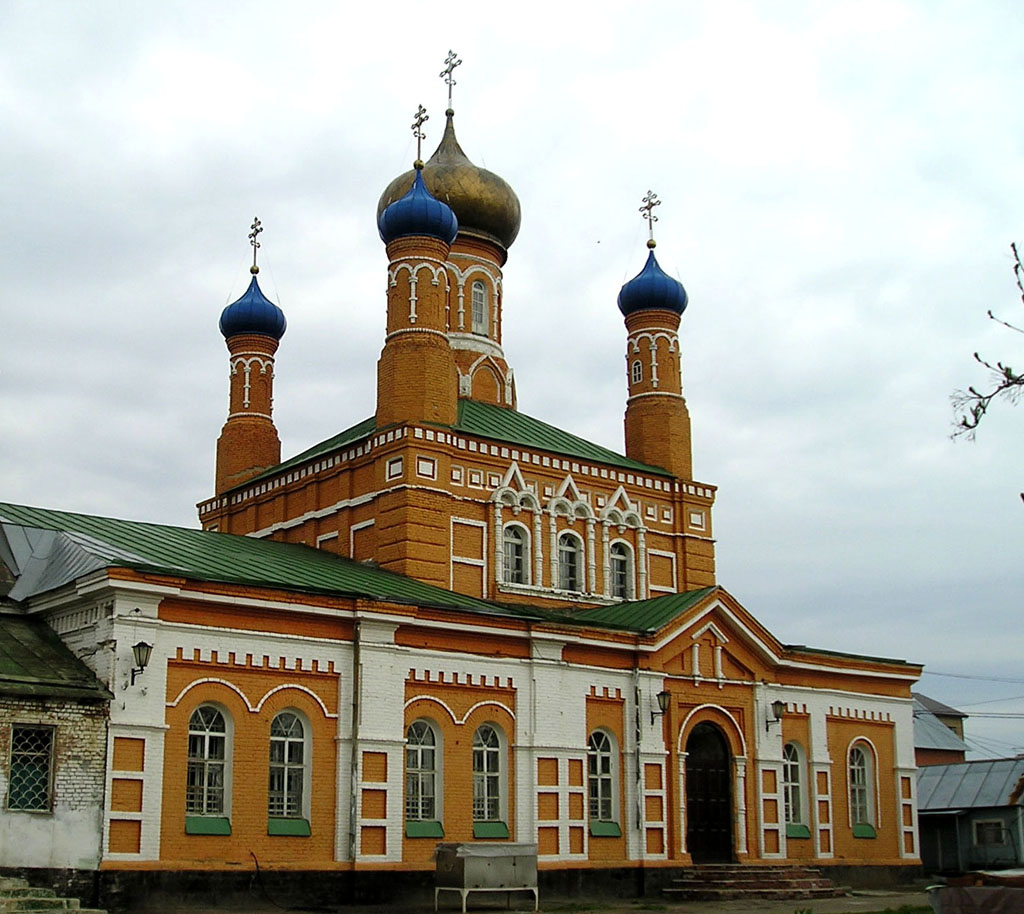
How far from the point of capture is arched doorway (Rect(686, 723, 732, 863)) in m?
23.8

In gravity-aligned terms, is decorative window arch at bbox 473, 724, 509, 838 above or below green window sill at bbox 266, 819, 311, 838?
above

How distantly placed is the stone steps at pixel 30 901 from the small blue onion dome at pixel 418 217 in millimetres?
14129

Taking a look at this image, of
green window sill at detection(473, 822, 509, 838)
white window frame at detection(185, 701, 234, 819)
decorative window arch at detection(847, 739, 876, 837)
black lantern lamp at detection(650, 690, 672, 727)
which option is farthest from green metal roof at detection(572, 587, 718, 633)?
white window frame at detection(185, 701, 234, 819)

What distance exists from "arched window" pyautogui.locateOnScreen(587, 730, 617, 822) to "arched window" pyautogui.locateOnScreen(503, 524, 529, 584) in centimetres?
394

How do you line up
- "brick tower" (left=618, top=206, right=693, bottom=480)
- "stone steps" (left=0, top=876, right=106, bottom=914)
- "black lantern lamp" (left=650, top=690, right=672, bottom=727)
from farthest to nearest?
"brick tower" (left=618, top=206, right=693, bottom=480)
"black lantern lamp" (left=650, top=690, right=672, bottom=727)
"stone steps" (left=0, top=876, right=106, bottom=914)

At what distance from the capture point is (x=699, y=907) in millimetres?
20625

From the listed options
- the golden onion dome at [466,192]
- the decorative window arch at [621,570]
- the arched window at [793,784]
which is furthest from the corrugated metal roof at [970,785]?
the golden onion dome at [466,192]

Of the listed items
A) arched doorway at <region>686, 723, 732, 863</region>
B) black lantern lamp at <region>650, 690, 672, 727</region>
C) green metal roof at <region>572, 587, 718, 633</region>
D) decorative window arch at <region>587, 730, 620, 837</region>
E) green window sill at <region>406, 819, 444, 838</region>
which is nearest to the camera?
green window sill at <region>406, 819, 444, 838</region>

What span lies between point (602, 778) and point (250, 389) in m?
12.2

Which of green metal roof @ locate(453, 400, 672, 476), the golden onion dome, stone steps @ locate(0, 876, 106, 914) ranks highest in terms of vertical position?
the golden onion dome

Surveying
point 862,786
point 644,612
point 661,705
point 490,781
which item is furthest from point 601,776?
point 862,786

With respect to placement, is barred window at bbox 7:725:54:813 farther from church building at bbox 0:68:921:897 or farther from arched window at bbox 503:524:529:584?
arched window at bbox 503:524:529:584

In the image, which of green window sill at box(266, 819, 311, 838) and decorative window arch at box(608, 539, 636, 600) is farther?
decorative window arch at box(608, 539, 636, 600)

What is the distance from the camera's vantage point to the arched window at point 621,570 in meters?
27.5
